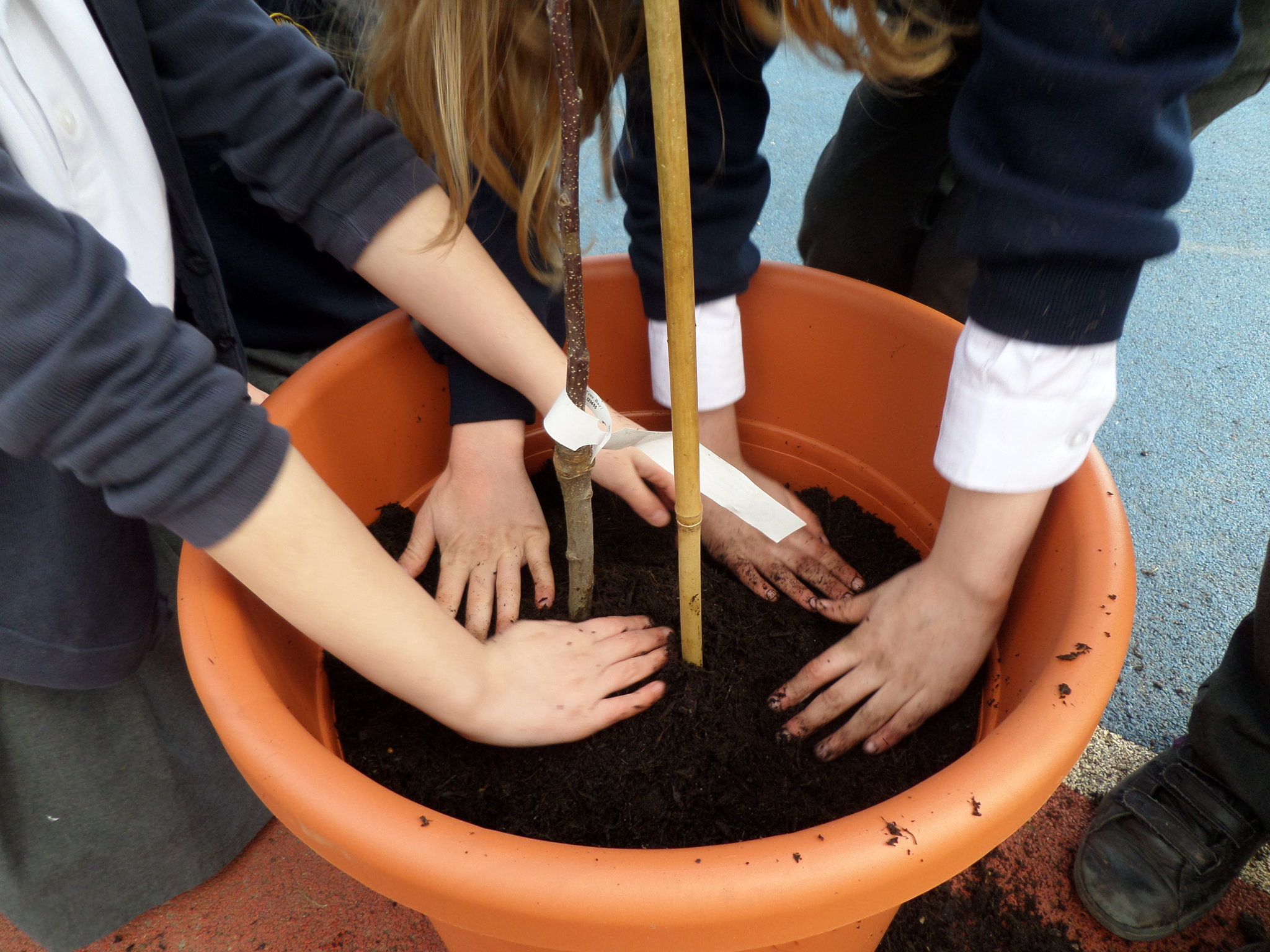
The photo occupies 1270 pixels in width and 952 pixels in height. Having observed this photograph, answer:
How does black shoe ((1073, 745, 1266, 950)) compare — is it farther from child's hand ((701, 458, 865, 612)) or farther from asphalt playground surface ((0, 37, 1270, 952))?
child's hand ((701, 458, 865, 612))

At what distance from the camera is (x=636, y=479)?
81 cm

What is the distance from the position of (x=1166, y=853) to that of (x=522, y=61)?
0.95m

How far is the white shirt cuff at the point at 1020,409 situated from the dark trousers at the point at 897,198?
1.28ft

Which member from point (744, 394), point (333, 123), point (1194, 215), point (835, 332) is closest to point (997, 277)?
point (835, 332)

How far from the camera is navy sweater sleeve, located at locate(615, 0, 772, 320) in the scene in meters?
0.73

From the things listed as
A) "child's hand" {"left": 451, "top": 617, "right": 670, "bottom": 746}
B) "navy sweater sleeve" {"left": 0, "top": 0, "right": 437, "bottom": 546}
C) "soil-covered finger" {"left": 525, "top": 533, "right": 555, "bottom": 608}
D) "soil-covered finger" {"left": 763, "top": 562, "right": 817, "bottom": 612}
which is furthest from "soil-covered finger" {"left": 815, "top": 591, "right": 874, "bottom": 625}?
"navy sweater sleeve" {"left": 0, "top": 0, "right": 437, "bottom": 546}

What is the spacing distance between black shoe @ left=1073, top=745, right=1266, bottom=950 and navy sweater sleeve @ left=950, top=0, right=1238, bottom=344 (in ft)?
1.85

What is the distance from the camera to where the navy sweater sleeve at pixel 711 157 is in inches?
28.6

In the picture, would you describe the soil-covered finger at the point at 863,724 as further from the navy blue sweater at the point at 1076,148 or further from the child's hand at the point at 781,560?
the navy blue sweater at the point at 1076,148

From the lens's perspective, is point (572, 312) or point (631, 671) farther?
point (631, 671)

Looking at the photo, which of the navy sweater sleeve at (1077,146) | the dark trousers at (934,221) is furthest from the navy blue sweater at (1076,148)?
the dark trousers at (934,221)

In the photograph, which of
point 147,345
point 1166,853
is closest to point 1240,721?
point 1166,853

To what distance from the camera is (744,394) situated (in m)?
0.95

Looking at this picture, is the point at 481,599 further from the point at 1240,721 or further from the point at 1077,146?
the point at 1240,721
